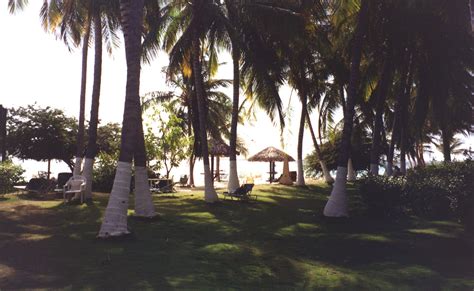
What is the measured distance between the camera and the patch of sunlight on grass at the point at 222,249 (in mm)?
8969

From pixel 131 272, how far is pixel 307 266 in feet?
10.0

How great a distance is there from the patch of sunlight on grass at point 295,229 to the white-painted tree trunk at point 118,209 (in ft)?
12.2

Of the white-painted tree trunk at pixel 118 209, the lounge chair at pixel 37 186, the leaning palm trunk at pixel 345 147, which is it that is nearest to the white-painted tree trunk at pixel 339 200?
the leaning palm trunk at pixel 345 147

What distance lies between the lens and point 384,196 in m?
14.3

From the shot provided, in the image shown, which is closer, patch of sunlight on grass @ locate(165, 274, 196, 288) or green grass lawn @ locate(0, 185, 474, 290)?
patch of sunlight on grass @ locate(165, 274, 196, 288)

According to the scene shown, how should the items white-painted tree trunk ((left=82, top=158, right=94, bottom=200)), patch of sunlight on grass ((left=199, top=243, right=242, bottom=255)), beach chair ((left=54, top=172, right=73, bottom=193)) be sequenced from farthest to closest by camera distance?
1. beach chair ((left=54, top=172, right=73, bottom=193))
2. white-painted tree trunk ((left=82, top=158, right=94, bottom=200))
3. patch of sunlight on grass ((left=199, top=243, right=242, bottom=255))

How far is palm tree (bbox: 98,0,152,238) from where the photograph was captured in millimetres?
9523

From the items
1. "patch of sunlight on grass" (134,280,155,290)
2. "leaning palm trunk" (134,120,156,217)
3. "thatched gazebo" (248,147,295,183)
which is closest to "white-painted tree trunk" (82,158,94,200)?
"leaning palm trunk" (134,120,156,217)

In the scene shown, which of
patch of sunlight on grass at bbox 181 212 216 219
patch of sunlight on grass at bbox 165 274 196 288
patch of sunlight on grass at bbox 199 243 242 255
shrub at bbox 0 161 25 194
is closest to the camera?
patch of sunlight on grass at bbox 165 274 196 288

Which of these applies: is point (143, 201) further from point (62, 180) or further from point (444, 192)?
point (62, 180)

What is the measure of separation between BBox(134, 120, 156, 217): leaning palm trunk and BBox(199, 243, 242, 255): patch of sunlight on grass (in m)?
3.01

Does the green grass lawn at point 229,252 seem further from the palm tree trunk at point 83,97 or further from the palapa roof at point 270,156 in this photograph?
the palapa roof at point 270,156

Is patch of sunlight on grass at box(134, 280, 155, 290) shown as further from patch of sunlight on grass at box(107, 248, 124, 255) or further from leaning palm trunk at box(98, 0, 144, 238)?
leaning palm trunk at box(98, 0, 144, 238)

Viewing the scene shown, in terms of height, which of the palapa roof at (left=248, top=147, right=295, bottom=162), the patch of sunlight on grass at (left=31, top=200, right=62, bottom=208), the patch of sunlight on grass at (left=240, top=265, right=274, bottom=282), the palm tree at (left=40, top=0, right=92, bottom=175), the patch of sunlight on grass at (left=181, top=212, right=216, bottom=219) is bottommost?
the patch of sunlight on grass at (left=240, top=265, right=274, bottom=282)
